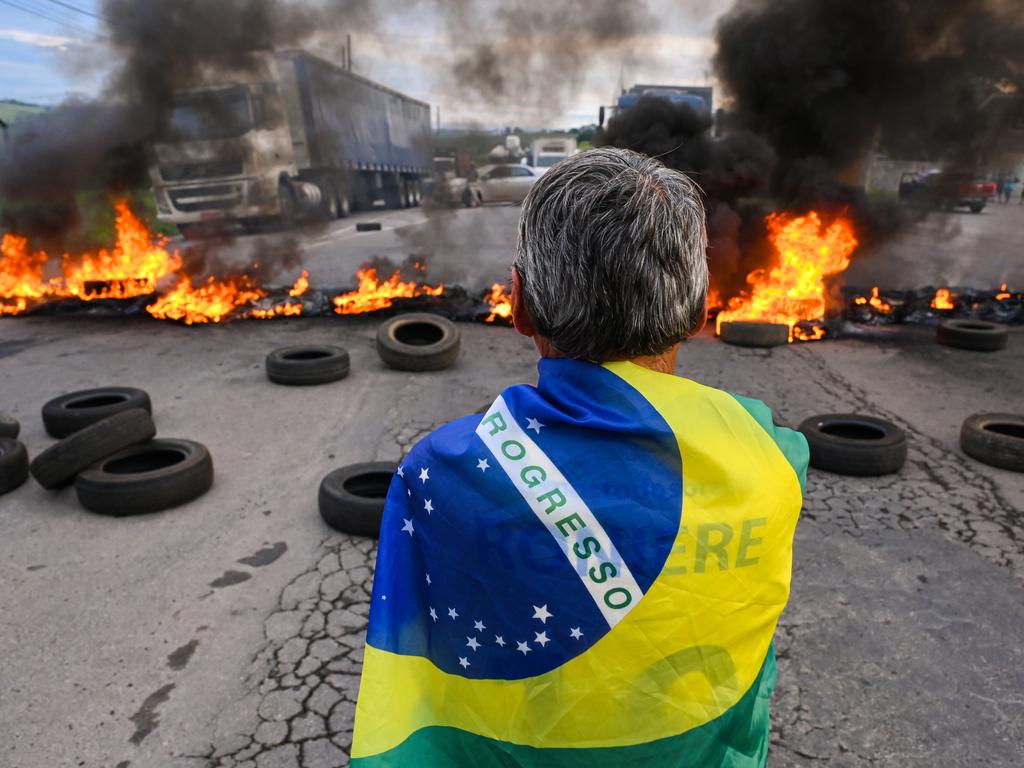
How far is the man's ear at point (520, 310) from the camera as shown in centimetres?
138

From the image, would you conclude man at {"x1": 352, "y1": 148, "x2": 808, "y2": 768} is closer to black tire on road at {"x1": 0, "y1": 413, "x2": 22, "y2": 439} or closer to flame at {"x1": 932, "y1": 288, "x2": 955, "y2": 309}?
black tire on road at {"x1": 0, "y1": 413, "x2": 22, "y2": 439}

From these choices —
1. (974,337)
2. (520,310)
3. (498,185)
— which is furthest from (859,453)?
(498,185)

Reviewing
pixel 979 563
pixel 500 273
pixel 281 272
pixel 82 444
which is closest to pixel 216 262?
pixel 281 272

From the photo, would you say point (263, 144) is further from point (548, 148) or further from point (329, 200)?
point (548, 148)

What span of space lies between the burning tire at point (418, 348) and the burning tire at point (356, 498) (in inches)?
116

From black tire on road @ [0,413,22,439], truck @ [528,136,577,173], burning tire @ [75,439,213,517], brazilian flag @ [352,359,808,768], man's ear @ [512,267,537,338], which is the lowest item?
burning tire @ [75,439,213,517]

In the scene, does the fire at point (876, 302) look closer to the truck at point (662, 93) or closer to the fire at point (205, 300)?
the truck at point (662, 93)

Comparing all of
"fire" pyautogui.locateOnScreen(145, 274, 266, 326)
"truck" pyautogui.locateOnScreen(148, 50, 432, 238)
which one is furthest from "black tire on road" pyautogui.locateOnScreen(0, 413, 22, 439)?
"truck" pyautogui.locateOnScreen(148, 50, 432, 238)

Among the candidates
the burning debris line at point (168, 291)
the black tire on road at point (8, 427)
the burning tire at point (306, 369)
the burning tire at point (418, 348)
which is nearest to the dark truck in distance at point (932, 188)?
the burning debris line at point (168, 291)

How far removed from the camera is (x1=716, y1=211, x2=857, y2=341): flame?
10.8 meters

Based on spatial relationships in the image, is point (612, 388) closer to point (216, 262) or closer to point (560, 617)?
point (560, 617)

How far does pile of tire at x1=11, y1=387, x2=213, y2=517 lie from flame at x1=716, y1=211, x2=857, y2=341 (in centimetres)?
758

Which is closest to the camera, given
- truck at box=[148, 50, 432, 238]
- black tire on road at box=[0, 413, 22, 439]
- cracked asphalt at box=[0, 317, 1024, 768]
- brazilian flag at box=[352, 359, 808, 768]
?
brazilian flag at box=[352, 359, 808, 768]

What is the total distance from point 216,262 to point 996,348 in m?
12.1
